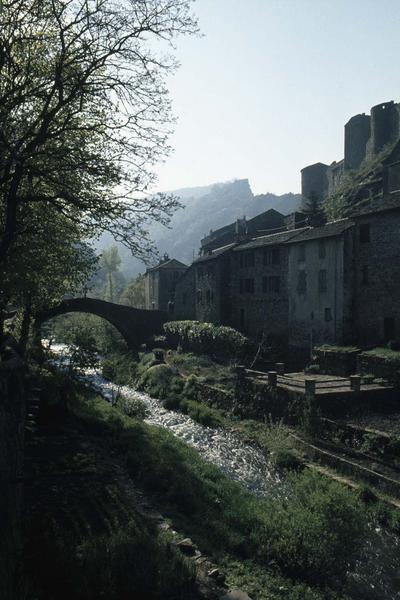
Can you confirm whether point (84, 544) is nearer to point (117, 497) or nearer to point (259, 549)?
point (117, 497)

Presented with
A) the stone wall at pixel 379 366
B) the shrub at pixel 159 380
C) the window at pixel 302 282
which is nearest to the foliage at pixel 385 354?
the stone wall at pixel 379 366

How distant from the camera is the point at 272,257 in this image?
4072 cm

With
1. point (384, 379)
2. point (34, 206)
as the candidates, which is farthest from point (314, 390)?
point (34, 206)

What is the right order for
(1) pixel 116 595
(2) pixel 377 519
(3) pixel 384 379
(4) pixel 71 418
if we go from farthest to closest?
(3) pixel 384 379
(4) pixel 71 418
(2) pixel 377 519
(1) pixel 116 595

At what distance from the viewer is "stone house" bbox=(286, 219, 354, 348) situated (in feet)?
107


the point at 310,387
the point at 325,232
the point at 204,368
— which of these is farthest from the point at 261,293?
the point at 310,387

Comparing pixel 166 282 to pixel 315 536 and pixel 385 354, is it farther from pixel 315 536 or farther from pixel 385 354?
pixel 315 536

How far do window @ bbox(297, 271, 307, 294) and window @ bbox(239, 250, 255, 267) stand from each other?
722 centimetres

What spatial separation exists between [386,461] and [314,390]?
548 cm

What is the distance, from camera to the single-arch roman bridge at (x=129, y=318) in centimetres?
4926

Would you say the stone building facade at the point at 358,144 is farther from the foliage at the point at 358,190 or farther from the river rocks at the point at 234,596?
the river rocks at the point at 234,596

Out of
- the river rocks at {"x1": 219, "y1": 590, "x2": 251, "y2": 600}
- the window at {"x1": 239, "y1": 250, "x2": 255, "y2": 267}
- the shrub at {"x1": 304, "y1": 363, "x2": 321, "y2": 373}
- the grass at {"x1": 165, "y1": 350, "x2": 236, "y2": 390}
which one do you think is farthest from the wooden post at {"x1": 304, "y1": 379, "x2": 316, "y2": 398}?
the window at {"x1": 239, "y1": 250, "x2": 255, "y2": 267}

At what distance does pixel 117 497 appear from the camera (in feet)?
33.1

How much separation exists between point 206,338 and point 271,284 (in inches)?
300
